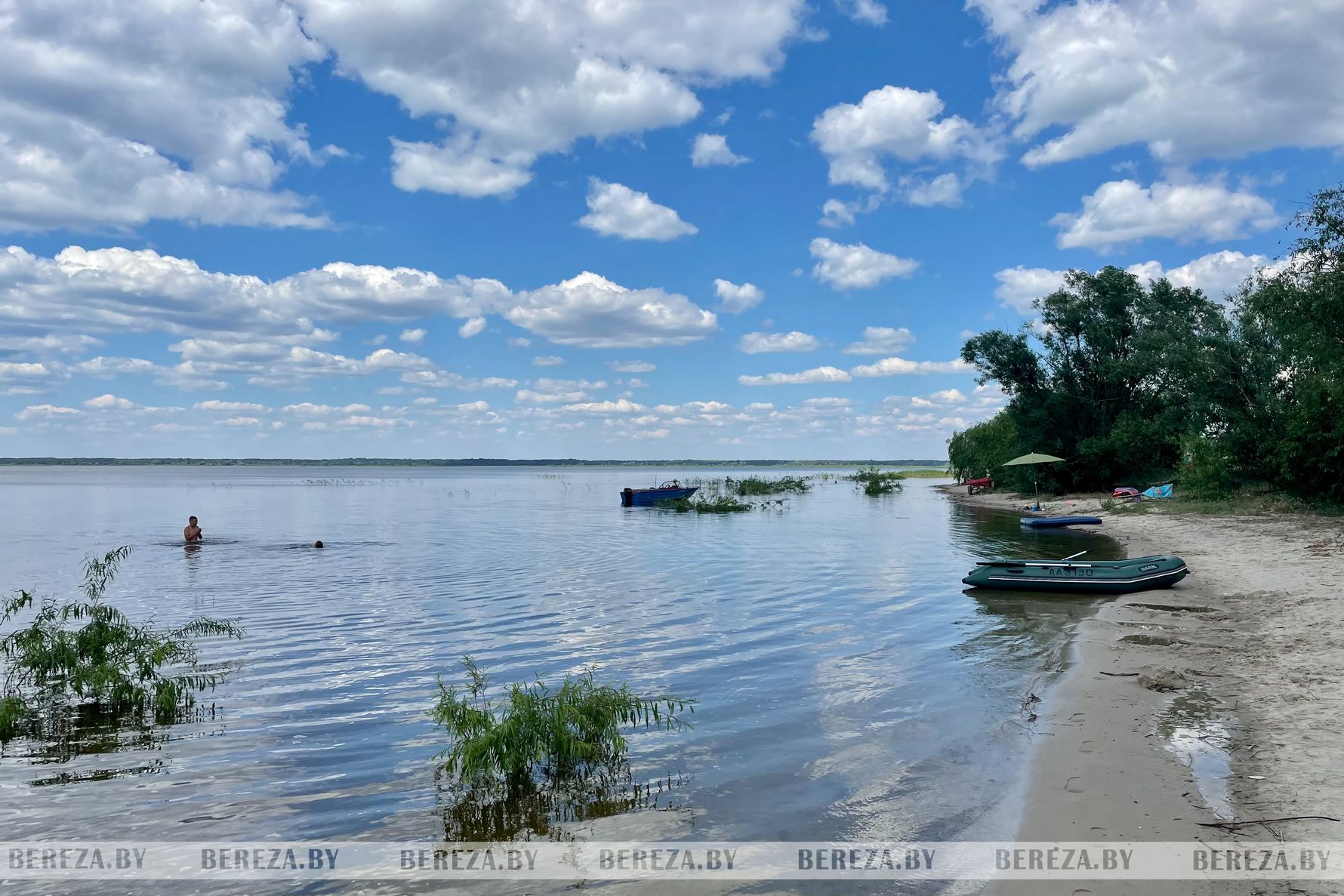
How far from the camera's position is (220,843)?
7.23 meters

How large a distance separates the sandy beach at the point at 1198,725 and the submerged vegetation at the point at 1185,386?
711 inches

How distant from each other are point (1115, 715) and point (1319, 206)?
3028 cm

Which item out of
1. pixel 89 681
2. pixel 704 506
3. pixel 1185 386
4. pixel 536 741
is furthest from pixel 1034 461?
pixel 89 681

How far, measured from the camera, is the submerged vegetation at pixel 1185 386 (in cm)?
3134

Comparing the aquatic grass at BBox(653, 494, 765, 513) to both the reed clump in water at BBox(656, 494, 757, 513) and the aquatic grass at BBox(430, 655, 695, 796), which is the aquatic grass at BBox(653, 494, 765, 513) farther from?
the aquatic grass at BBox(430, 655, 695, 796)

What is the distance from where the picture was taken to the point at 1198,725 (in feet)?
30.9

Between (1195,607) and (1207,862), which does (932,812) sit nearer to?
(1207,862)

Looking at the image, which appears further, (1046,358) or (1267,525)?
(1046,358)

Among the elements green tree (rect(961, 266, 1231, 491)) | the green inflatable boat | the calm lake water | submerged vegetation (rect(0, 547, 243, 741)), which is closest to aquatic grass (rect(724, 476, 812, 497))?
green tree (rect(961, 266, 1231, 491))

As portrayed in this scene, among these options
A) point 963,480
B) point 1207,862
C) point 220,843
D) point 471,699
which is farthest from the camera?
point 963,480

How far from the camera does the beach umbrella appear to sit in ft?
168

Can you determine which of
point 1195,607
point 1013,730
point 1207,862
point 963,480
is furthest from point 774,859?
point 963,480

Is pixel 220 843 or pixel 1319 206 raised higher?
pixel 1319 206

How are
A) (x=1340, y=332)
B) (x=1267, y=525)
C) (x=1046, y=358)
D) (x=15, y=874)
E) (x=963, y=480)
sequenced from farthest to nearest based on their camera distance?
(x=963, y=480) < (x=1046, y=358) < (x=1267, y=525) < (x=1340, y=332) < (x=15, y=874)
